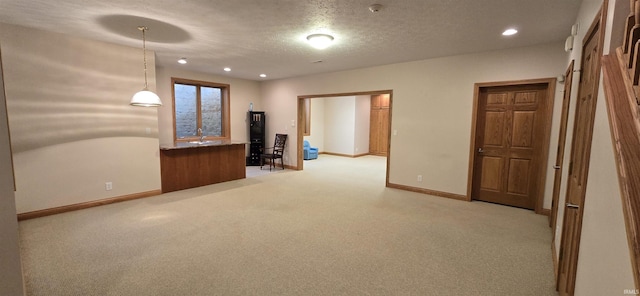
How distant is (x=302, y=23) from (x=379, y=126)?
7.41 meters

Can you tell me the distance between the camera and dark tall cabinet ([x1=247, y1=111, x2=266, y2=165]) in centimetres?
757

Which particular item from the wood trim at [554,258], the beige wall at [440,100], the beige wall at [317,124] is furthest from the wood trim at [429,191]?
the beige wall at [317,124]

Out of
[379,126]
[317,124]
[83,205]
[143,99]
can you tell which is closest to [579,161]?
[143,99]

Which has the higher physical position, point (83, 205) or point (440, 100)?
point (440, 100)

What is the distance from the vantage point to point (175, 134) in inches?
241

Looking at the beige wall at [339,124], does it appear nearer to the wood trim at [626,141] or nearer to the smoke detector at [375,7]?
the smoke detector at [375,7]

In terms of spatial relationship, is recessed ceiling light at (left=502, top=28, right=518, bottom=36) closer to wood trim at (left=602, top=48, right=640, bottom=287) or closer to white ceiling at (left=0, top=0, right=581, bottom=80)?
white ceiling at (left=0, top=0, right=581, bottom=80)

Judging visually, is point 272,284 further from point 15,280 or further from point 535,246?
point 535,246

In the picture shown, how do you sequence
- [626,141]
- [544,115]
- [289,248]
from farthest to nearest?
[544,115]
[289,248]
[626,141]

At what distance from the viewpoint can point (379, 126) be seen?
10.1m

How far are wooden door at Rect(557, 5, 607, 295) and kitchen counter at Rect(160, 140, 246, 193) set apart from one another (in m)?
5.25

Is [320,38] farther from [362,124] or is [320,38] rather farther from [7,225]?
[362,124]

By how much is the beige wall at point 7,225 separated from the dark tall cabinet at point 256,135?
6.09 meters

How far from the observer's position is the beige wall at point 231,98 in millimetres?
5852
